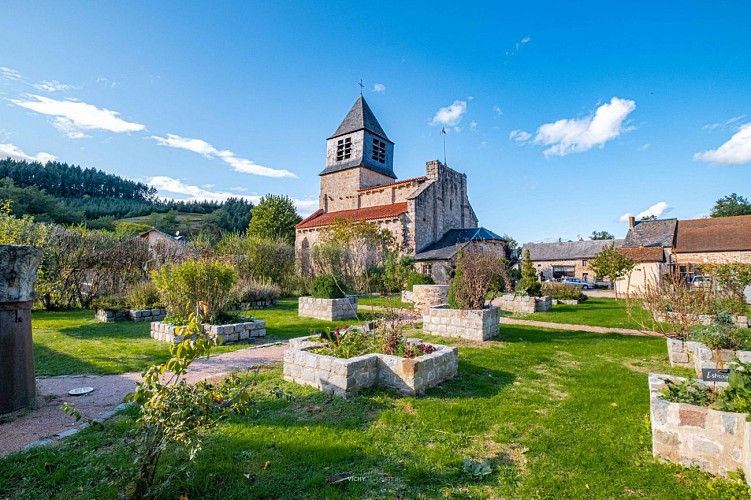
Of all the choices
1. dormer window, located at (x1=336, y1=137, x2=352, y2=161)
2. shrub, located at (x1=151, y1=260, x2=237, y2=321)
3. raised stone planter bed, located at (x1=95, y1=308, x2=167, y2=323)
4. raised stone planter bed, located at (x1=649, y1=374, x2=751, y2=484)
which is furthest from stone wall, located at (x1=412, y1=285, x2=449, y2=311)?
dormer window, located at (x1=336, y1=137, x2=352, y2=161)

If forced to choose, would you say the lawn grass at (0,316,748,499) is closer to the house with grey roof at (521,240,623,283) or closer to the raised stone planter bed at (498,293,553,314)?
the raised stone planter bed at (498,293,553,314)

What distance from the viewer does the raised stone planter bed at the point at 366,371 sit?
4.74 metres

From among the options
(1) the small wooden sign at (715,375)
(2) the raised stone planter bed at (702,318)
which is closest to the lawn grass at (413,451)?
(1) the small wooden sign at (715,375)

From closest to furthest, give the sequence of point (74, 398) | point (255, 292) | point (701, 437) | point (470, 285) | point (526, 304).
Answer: point (701, 437), point (74, 398), point (470, 285), point (526, 304), point (255, 292)

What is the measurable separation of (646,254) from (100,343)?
3117 cm

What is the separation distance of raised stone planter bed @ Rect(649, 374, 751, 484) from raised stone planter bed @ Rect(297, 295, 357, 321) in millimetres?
8691

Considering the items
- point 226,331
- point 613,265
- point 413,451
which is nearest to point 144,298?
point 226,331

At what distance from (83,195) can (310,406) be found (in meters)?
83.3

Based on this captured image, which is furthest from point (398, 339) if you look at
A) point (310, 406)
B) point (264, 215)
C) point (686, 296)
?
point (264, 215)

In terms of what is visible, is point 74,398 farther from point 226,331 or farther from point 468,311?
point 468,311

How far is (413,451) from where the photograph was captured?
3395 mm

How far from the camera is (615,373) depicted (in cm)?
591

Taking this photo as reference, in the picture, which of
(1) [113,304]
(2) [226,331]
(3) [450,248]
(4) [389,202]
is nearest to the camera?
(2) [226,331]

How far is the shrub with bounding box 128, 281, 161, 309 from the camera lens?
11781 mm
